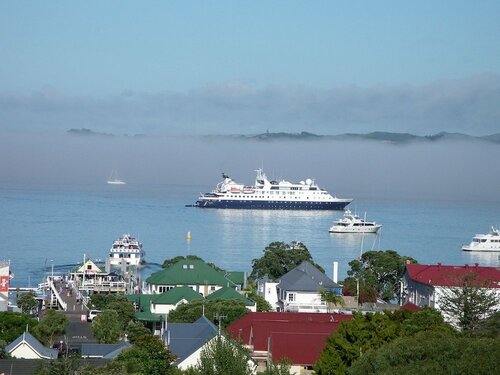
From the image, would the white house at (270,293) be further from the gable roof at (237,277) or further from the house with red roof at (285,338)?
the house with red roof at (285,338)

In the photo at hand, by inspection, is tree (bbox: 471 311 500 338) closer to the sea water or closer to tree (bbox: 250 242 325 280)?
tree (bbox: 250 242 325 280)

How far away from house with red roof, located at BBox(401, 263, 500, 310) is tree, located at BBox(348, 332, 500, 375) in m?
7.24

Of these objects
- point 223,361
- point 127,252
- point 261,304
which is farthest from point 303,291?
point 127,252

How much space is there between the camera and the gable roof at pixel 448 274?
2353 cm

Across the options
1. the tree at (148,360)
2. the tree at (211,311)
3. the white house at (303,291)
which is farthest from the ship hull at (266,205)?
the tree at (148,360)

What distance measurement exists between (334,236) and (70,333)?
174 ft

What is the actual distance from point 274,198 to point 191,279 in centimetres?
8440

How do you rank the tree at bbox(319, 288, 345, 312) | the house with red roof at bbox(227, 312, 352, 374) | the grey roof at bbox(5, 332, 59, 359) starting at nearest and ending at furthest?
Answer: 1. the house with red roof at bbox(227, 312, 352, 374)
2. the grey roof at bbox(5, 332, 59, 359)
3. the tree at bbox(319, 288, 345, 312)

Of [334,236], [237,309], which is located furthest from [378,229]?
[237,309]

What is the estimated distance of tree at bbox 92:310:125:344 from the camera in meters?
20.9

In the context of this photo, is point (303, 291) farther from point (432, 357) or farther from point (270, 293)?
point (432, 357)

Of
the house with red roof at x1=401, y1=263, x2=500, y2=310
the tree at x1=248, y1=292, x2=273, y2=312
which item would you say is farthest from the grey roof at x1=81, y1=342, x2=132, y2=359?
the house with red roof at x1=401, y1=263, x2=500, y2=310

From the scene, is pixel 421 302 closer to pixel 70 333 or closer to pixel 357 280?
pixel 357 280

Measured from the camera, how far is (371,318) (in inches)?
674
